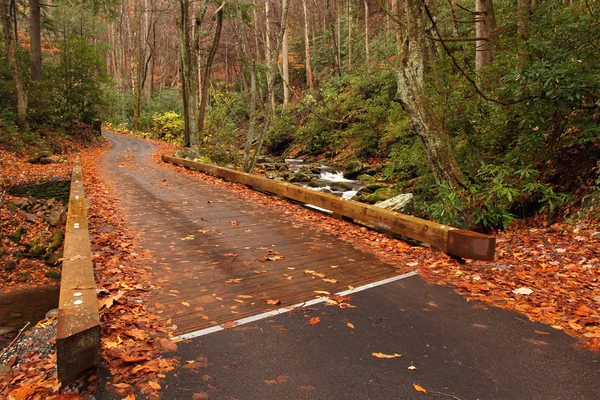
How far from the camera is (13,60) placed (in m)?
19.0

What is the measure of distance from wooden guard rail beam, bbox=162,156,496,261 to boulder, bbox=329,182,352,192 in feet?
20.2

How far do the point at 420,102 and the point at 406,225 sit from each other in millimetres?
2697

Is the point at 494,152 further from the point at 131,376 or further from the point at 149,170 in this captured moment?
the point at 149,170

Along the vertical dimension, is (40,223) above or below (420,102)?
below

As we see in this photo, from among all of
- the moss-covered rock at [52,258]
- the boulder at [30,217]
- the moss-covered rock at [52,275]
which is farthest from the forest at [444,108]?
the moss-covered rock at [52,275]

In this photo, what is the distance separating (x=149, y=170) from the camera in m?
18.0

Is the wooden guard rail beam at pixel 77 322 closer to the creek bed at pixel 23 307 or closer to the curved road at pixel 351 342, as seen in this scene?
the curved road at pixel 351 342

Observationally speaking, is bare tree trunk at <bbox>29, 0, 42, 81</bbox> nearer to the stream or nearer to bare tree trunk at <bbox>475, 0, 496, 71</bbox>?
the stream

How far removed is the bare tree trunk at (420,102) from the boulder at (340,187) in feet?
30.4

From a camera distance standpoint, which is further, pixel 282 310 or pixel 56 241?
pixel 56 241

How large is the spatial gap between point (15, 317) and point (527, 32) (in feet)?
39.3

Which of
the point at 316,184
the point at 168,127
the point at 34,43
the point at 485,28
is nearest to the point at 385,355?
the point at 485,28

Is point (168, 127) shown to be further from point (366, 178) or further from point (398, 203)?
point (398, 203)

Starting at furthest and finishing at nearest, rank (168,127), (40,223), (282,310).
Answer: (168,127) → (40,223) → (282,310)
